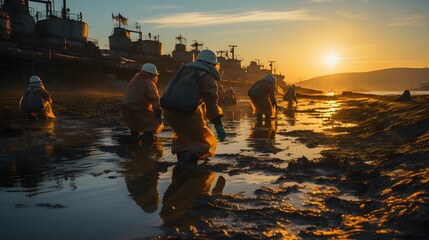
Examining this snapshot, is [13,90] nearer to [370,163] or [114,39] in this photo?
[370,163]

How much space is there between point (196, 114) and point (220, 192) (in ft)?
6.20

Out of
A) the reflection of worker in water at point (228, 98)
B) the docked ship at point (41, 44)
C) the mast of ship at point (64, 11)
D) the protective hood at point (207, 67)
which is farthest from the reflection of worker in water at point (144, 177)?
the mast of ship at point (64, 11)

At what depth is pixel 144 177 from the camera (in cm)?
480

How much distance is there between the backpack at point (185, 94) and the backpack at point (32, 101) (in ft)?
26.4

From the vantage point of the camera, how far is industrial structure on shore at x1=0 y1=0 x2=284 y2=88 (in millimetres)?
30219

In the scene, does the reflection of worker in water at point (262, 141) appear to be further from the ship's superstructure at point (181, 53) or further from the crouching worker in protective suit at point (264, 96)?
the ship's superstructure at point (181, 53)

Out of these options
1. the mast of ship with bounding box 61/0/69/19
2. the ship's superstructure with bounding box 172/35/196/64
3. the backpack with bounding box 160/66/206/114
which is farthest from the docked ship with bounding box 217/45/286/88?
the backpack with bounding box 160/66/206/114

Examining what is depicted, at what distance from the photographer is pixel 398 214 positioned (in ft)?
9.27

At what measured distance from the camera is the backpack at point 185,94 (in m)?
5.28

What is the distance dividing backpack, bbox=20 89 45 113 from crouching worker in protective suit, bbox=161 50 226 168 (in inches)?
306

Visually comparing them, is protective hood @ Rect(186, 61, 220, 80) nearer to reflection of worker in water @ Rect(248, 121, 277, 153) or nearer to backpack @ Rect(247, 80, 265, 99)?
reflection of worker in water @ Rect(248, 121, 277, 153)

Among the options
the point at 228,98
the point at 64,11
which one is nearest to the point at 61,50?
the point at 64,11

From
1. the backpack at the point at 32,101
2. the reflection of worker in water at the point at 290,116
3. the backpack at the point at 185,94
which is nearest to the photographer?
the backpack at the point at 185,94

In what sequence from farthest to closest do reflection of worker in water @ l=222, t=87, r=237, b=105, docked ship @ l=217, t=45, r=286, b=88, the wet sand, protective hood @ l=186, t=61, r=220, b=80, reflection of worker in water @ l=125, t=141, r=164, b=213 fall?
docked ship @ l=217, t=45, r=286, b=88
reflection of worker in water @ l=222, t=87, r=237, b=105
protective hood @ l=186, t=61, r=220, b=80
reflection of worker in water @ l=125, t=141, r=164, b=213
the wet sand
